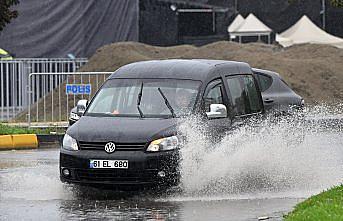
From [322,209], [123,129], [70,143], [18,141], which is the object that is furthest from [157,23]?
[322,209]

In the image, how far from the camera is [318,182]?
1419 centimetres

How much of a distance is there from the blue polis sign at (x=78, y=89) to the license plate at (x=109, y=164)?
12.8 m

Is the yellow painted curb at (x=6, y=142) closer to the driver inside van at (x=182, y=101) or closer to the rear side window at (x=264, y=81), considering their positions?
the rear side window at (x=264, y=81)

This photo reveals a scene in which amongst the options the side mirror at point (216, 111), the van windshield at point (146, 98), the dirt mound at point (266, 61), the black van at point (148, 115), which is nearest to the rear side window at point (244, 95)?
the black van at point (148, 115)

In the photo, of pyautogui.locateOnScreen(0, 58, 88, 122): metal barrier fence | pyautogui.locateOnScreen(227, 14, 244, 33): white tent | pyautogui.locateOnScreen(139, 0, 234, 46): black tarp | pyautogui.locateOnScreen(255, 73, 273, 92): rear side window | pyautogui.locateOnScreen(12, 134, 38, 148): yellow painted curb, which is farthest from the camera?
pyautogui.locateOnScreen(227, 14, 244, 33): white tent

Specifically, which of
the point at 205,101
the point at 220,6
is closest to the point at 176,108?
the point at 205,101

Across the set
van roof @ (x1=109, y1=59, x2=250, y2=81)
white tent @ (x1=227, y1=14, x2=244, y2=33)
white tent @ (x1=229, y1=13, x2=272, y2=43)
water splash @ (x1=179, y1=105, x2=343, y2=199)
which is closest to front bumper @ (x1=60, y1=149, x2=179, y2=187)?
water splash @ (x1=179, y1=105, x2=343, y2=199)

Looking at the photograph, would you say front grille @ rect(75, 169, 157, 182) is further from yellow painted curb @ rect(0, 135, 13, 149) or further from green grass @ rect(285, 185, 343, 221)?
yellow painted curb @ rect(0, 135, 13, 149)

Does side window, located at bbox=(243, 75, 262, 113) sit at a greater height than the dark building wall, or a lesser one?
lesser

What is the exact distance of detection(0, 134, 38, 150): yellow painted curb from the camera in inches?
842

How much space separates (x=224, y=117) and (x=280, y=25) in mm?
47106

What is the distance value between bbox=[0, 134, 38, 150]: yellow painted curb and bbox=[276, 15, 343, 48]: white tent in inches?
1245

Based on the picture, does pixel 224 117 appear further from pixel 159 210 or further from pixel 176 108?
pixel 159 210

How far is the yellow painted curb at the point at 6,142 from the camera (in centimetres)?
2134
